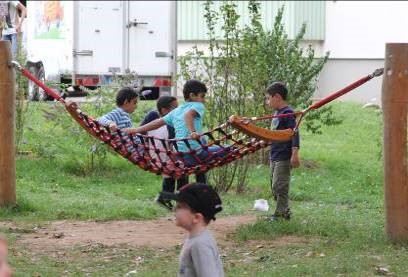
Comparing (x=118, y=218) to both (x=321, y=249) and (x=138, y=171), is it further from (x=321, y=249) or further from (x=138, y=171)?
(x=138, y=171)

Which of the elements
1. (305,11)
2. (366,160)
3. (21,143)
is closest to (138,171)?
(21,143)

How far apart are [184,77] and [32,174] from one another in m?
2.72

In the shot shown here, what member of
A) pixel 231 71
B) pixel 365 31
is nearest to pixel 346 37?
pixel 365 31

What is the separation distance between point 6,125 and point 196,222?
197 inches

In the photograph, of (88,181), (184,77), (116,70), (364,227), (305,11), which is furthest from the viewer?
(305,11)

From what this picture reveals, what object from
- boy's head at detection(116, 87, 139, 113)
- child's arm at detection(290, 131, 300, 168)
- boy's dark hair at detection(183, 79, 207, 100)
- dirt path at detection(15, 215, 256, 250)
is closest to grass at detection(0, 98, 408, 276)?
dirt path at detection(15, 215, 256, 250)

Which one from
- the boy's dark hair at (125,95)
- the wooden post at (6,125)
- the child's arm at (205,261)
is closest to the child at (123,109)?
the boy's dark hair at (125,95)

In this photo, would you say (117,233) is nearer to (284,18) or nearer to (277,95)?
(277,95)

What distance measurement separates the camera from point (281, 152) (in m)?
8.67

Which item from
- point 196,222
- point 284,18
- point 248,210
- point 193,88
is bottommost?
point 248,210

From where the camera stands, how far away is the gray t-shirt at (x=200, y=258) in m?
4.33

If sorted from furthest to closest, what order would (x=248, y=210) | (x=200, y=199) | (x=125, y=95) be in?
1. (x=248, y=210)
2. (x=125, y=95)
3. (x=200, y=199)

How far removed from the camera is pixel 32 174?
40.3 ft

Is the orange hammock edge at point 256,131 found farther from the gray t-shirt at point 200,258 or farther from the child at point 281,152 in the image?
the gray t-shirt at point 200,258
